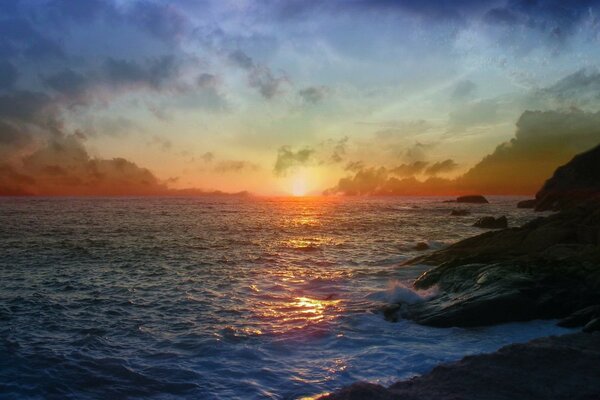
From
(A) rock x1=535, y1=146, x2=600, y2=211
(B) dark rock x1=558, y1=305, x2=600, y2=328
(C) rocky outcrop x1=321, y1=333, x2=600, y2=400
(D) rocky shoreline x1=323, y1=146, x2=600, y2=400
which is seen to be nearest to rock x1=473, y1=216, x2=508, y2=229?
(D) rocky shoreline x1=323, y1=146, x2=600, y2=400

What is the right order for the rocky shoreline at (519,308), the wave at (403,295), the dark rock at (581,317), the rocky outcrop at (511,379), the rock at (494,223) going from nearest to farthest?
1. the rocky outcrop at (511,379)
2. the rocky shoreline at (519,308)
3. the dark rock at (581,317)
4. the wave at (403,295)
5. the rock at (494,223)

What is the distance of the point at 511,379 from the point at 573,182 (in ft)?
339

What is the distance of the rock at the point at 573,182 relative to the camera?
83.6 m

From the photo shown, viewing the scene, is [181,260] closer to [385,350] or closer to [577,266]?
[385,350]

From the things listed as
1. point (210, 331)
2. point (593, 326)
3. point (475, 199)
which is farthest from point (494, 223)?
point (475, 199)

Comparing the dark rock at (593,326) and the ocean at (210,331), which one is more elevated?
the dark rock at (593,326)

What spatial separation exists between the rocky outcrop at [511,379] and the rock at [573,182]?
85578 mm

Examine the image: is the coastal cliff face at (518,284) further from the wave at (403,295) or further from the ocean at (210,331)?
the ocean at (210,331)

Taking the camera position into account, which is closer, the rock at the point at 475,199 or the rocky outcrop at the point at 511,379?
the rocky outcrop at the point at 511,379

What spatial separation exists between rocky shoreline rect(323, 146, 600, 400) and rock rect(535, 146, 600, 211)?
69.8 m

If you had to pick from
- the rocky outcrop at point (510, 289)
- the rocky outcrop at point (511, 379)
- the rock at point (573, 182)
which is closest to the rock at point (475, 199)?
the rock at point (573, 182)

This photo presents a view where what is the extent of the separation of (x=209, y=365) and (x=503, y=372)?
19.6 ft

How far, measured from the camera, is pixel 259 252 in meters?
30.2

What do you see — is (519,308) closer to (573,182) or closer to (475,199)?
(573,182)
